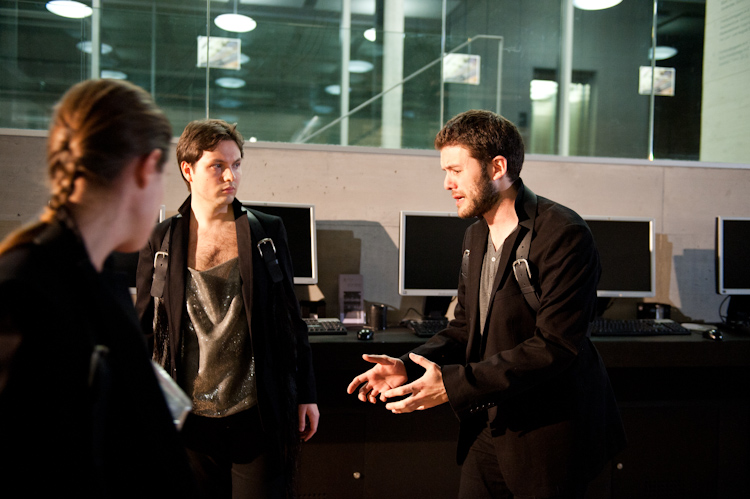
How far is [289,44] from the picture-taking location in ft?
12.9

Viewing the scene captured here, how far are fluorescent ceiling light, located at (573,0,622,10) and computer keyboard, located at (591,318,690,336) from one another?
3.42 m

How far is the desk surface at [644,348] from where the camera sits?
263cm

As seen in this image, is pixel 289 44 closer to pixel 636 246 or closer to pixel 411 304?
pixel 411 304

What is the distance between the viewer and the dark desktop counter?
9.05 feet

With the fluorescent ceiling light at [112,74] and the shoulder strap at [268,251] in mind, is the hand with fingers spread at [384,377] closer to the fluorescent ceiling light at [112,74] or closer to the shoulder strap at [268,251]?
the shoulder strap at [268,251]

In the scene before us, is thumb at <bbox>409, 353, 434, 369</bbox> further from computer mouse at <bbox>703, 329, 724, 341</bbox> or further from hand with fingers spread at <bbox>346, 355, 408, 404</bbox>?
computer mouse at <bbox>703, 329, 724, 341</bbox>

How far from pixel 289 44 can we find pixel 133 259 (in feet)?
6.39

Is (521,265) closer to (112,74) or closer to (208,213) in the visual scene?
(208,213)

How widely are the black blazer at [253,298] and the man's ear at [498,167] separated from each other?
75 centimetres

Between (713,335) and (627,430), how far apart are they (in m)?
0.70

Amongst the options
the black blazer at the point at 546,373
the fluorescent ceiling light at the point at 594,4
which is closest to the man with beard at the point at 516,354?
the black blazer at the point at 546,373

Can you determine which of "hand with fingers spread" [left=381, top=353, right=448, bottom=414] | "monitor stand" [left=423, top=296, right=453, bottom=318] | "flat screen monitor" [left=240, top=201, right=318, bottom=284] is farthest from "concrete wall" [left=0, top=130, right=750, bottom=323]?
"hand with fingers spread" [left=381, top=353, right=448, bottom=414]

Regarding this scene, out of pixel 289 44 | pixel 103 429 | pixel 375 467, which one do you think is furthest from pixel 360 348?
pixel 289 44

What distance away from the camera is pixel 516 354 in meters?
1.43
